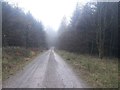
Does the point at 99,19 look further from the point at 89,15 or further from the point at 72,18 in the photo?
the point at 72,18

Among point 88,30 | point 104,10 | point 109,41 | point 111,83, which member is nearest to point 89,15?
point 88,30

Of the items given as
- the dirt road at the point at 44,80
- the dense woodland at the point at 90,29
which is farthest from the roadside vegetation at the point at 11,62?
the dense woodland at the point at 90,29

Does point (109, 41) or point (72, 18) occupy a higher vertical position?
point (72, 18)

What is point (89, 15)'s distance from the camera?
41.9m

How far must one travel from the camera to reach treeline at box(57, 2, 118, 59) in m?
31.8

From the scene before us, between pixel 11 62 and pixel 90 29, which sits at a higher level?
pixel 90 29

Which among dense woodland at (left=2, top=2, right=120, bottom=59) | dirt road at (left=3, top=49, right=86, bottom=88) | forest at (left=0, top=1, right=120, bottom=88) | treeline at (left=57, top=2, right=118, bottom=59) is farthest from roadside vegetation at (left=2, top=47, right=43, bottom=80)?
treeline at (left=57, top=2, right=118, bottom=59)

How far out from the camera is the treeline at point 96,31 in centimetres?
3183

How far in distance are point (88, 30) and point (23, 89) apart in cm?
3322

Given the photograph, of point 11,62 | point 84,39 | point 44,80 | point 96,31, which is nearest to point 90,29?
point 84,39

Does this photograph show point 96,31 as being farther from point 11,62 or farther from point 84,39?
Answer: point 11,62

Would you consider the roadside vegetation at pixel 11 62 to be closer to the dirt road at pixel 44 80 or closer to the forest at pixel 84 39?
the forest at pixel 84 39

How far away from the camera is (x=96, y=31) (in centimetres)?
3481

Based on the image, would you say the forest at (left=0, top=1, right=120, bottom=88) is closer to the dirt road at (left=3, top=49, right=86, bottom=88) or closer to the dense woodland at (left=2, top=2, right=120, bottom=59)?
the dense woodland at (left=2, top=2, right=120, bottom=59)
